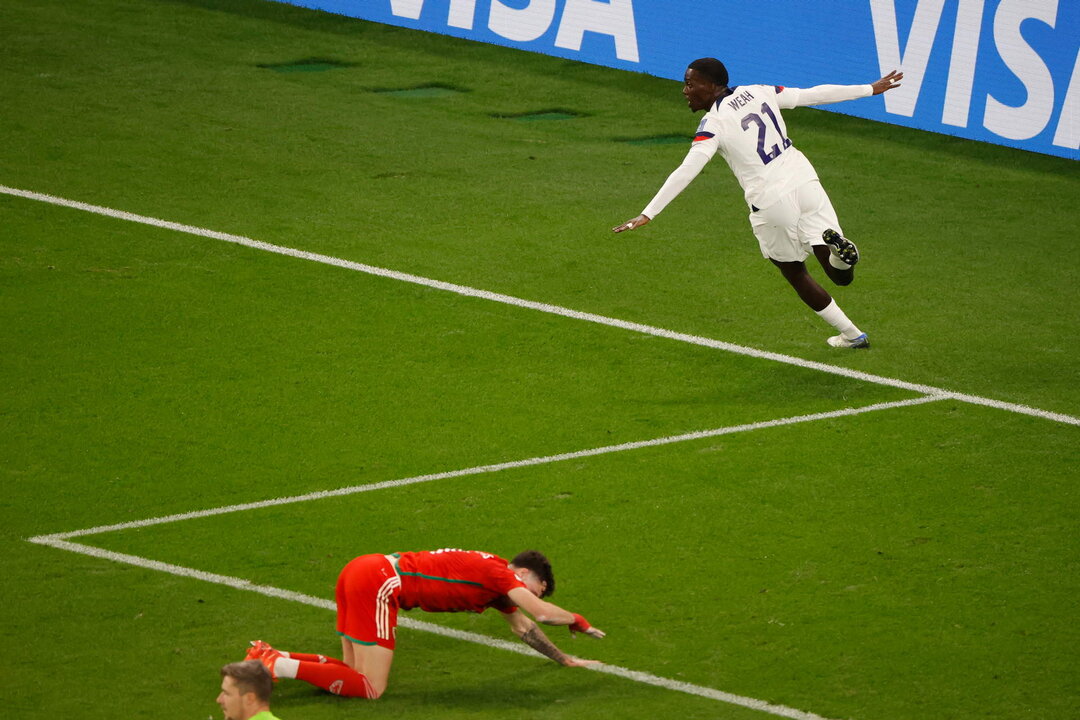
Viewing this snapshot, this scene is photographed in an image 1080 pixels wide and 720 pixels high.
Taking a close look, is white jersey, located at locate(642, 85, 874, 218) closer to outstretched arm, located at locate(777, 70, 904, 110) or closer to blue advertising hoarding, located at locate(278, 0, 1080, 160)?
outstretched arm, located at locate(777, 70, 904, 110)

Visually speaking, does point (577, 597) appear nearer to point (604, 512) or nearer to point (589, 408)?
point (604, 512)

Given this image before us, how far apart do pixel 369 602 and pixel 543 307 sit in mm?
5995

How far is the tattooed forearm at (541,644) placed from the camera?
7.83 metres

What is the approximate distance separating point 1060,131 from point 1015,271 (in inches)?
135

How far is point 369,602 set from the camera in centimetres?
774

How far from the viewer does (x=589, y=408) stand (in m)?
11.5

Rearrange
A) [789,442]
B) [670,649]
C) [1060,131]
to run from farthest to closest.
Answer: [1060,131]
[789,442]
[670,649]

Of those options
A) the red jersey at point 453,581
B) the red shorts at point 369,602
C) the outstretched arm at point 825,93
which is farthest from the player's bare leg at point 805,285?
the red shorts at point 369,602

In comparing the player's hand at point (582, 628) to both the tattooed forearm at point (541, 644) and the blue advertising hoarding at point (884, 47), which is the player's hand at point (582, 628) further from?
the blue advertising hoarding at point (884, 47)

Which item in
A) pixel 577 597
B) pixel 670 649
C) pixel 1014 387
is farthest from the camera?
pixel 1014 387

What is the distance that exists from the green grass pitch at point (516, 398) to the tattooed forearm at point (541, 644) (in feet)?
0.53

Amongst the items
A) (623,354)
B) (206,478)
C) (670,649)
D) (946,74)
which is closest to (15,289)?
(206,478)

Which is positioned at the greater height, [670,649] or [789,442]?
[789,442]

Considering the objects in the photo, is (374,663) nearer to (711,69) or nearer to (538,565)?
(538,565)
